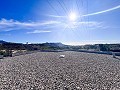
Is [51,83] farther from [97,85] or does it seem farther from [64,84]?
[97,85]

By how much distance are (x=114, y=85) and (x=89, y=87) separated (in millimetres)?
2407

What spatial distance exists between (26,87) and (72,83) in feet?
13.7

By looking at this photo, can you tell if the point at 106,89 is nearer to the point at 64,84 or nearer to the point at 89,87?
the point at 89,87

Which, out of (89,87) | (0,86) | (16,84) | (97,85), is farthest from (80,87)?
(0,86)

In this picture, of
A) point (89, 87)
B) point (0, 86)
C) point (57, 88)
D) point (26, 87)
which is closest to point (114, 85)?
point (89, 87)

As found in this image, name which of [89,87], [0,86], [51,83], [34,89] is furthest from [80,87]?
[0,86]

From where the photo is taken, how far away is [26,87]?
13938mm

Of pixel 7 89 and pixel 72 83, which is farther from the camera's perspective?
pixel 72 83

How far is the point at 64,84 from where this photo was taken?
14.9 metres

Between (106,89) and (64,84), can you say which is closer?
(106,89)

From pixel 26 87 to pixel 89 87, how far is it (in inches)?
210

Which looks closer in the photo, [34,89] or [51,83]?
[34,89]

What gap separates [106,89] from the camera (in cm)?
1357

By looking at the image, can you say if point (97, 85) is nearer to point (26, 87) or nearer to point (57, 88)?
point (57, 88)
